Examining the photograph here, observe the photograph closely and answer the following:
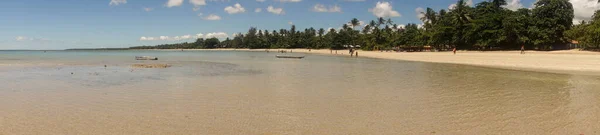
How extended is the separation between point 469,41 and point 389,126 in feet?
205

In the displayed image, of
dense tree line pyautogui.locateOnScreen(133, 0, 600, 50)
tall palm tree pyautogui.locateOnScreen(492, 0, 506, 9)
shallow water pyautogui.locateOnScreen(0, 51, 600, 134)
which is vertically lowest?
shallow water pyautogui.locateOnScreen(0, 51, 600, 134)

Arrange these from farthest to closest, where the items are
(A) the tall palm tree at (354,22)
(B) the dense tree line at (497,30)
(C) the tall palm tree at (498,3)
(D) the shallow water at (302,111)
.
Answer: (A) the tall palm tree at (354,22), (C) the tall palm tree at (498,3), (B) the dense tree line at (497,30), (D) the shallow water at (302,111)

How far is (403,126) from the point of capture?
314 inches

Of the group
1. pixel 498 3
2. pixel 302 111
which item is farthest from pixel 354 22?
pixel 302 111

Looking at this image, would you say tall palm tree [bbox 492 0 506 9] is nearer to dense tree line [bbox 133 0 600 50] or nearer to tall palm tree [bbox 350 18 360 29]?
dense tree line [bbox 133 0 600 50]

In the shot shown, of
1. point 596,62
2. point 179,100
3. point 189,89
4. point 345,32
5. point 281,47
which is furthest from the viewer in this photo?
point 281,47

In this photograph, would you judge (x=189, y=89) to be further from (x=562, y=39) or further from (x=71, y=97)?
(x=562, y=39)

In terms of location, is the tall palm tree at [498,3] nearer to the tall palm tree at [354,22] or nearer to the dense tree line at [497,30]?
the dense tree line at [497,30]

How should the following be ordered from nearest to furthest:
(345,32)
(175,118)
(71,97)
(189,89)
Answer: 1. (175,118)
2. (71,97)
3. (189,89)
4. (345,32)

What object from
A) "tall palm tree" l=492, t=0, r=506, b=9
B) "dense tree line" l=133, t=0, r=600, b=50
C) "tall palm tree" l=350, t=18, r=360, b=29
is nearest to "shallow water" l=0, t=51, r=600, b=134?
"dense tree line" l=133, t=0, r=600, b=50

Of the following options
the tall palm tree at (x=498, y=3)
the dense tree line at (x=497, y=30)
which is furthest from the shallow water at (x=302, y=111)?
the tall palm tree at (x=498, y=3)

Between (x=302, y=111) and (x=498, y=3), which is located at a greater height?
(x=498, y=3)

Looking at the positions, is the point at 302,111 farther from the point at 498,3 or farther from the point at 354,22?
the point at 354,22

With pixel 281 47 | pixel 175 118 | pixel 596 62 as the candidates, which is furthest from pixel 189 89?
pixel 281 47
